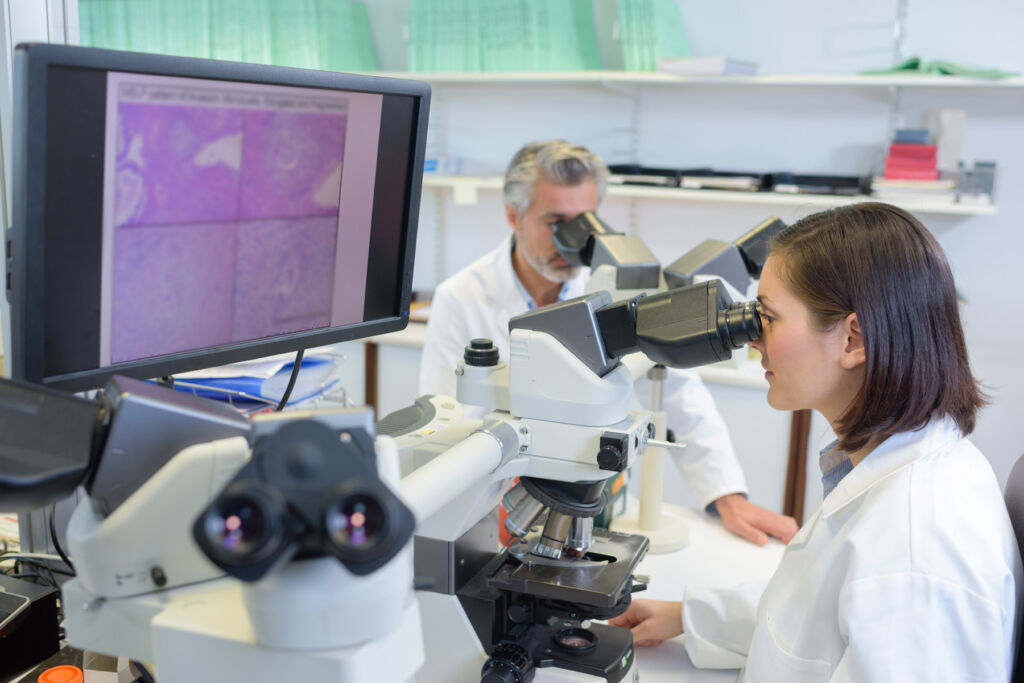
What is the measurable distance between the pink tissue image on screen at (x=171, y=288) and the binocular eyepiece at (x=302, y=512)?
1.01 ft

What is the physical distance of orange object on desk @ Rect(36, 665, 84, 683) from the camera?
912mm

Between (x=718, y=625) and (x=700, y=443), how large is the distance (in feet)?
2.17

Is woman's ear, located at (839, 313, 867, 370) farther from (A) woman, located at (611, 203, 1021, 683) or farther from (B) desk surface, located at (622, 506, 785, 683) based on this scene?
(B) desk surface, located at (622, 506, 785, 683)

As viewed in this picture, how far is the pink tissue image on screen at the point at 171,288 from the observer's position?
71cm

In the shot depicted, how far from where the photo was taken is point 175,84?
0.69 meters

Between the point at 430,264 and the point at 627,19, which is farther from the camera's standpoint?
the point at 430,264

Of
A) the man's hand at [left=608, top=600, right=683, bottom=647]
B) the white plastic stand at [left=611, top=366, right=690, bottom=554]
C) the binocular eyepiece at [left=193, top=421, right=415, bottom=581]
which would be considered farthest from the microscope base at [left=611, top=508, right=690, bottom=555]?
the binocular eyepiece at [left=193, top=421, right=415, bottom=581]

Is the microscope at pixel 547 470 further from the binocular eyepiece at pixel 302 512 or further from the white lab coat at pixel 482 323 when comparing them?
the white lab coat at pixel 482 323

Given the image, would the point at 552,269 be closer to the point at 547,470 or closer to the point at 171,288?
the point at 547,470

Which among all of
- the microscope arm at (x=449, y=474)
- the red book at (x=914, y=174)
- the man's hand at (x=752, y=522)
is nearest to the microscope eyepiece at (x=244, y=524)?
the microscope arm at (x=449, y=474)

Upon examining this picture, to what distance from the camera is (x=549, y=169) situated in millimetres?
2047

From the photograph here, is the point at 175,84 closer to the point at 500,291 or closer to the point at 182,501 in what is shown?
the point at 182,501

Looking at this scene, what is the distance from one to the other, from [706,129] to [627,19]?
0.49 metres

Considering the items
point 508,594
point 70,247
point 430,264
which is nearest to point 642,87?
point 430,264
